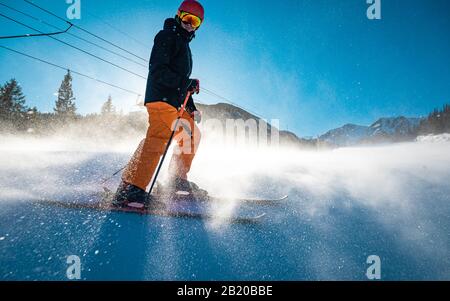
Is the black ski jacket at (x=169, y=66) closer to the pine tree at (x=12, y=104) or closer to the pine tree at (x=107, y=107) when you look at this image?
the pine tree at (x=12, y=104)

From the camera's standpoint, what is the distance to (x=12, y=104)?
42.6 meters

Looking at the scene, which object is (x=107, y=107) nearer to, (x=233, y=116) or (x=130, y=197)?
(x=130, y=197)

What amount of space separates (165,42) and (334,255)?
3067 millimetres

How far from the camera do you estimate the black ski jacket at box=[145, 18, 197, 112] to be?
3125 millimetres

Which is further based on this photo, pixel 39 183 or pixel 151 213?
pixel 39 183

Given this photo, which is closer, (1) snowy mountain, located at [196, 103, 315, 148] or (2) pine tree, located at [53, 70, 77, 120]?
(2) pine tree, located at [53, 70, 77, 120]

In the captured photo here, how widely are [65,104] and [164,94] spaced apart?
2333 inches

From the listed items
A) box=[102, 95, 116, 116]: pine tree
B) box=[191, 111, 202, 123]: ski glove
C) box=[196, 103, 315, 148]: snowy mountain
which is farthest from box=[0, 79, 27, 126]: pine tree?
box=[196, 103, 315, 148]: snowy mountain

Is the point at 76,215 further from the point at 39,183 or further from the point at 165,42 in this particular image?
the point at 165,42

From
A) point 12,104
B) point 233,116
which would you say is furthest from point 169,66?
point 233,116

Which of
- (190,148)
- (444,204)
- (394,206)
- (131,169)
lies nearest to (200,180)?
(190,148)

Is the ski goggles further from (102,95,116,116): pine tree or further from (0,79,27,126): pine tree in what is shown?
(102,95,116,116): pine tree
